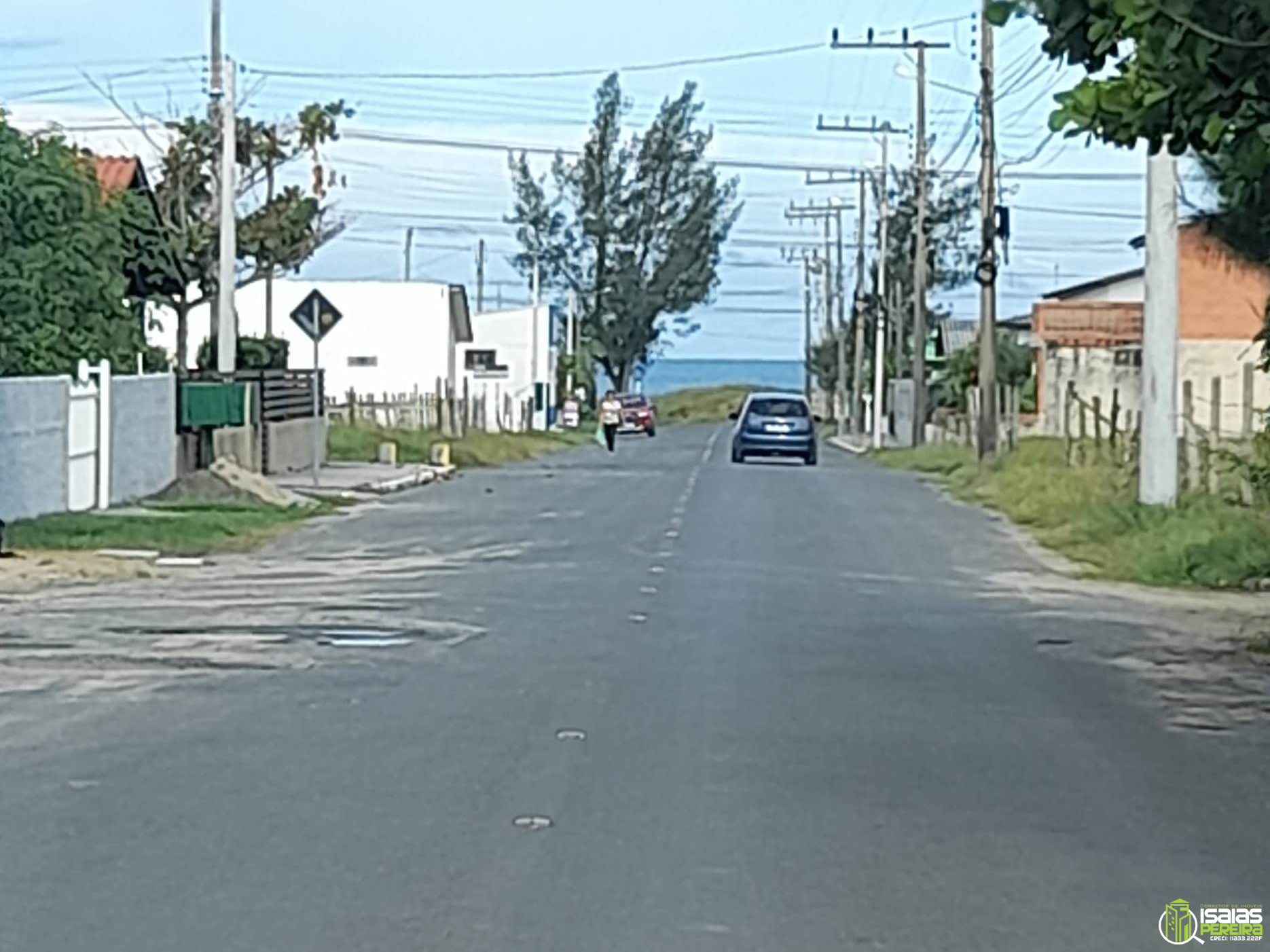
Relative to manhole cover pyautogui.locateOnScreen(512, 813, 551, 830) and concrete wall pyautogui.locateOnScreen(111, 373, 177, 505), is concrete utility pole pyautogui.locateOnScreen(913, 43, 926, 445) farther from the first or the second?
manhole cover pyautogui.locateOnScreen(512, 813, 551, 830)

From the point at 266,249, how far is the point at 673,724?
39462 mm

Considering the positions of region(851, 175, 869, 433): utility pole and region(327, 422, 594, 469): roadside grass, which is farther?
region(851, 175, 869, 433): utility pole

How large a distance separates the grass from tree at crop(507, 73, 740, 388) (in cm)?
6682

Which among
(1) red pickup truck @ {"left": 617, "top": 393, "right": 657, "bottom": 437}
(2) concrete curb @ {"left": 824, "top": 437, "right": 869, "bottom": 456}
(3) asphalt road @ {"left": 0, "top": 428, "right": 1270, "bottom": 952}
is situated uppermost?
(1) red pickup truck @ {"left": 617, "top": 393, "right": 657, "bottom": 437}

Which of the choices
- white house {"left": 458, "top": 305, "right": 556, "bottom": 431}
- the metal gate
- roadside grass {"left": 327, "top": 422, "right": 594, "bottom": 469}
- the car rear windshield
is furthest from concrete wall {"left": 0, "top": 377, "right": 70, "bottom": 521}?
white house {"left": 458, "top": 305, "right": 556, "bottom": 431}


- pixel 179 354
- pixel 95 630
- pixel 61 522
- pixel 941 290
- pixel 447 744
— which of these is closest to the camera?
pixel 447 744

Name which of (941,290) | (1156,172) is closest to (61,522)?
(1156,172)

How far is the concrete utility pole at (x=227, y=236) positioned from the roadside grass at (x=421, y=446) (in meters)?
11.6

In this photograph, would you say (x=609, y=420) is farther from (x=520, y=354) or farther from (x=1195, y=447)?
(x=520, y=354)

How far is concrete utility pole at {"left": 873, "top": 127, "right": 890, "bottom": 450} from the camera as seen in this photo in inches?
3056

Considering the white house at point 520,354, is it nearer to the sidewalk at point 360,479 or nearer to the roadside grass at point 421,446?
the roadside grass at point 421,446

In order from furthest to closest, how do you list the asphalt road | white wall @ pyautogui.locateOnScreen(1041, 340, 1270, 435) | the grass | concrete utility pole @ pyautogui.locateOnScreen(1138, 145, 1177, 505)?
1. white wall @ pyautogui.locateOnScreen(1041, 340, 1270, 435)
2. concrete utility pole @ pyautogui.locateOnScreen(1138, 145, 1177, 505)
3. the grass
4. the asphalt road

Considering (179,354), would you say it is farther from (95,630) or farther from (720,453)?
(95,630)

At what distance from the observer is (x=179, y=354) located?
47.7m
